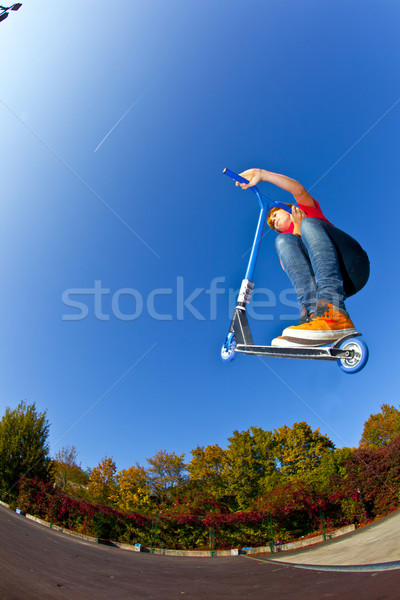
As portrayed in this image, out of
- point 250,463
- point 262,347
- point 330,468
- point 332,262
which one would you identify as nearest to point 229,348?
point 262,347

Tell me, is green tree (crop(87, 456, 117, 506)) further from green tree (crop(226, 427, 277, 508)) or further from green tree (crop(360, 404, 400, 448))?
green tree (crop(360, 404, 400, 448))

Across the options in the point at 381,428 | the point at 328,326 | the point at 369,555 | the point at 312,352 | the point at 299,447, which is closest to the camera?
the point at 369,555

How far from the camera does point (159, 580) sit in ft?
4.53

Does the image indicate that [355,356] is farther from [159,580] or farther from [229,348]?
[159,580]

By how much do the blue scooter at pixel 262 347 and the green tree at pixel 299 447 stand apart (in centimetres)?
2372

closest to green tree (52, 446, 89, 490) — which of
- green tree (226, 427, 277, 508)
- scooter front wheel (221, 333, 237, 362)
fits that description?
green tree (226, 427, 277, 508)

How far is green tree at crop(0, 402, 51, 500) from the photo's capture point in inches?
624

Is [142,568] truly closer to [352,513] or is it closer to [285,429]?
[352,513]

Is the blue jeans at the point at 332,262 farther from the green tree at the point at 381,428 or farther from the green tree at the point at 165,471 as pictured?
the green tree at the point at 381,428

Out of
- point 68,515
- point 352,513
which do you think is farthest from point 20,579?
point 352,513

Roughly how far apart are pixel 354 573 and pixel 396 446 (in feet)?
45.6

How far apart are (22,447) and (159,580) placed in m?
A: 21.1

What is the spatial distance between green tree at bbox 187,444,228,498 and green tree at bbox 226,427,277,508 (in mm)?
881

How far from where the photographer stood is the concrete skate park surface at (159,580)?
1.01m
